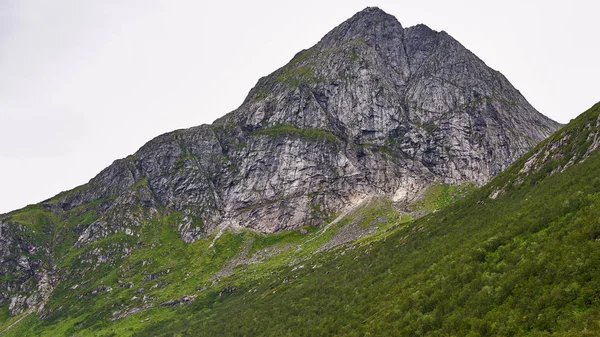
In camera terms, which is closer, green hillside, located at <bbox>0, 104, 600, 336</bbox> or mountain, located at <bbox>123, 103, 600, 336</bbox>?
mountain, located at <bbox>123, 103, 600, 336</bbox>

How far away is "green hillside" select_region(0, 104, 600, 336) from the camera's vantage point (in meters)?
35.2

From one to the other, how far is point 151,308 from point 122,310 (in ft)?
57.2

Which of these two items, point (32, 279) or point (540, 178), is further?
point (32, 279)

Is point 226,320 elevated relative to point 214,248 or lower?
lower

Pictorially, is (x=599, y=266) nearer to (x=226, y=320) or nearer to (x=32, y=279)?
(x=226, y=320)

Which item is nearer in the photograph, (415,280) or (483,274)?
(483,274)

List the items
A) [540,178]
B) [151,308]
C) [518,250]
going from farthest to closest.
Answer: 1. [151,308]
2. [540,178]
3. [518,250]

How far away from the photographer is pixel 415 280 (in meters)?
59.8

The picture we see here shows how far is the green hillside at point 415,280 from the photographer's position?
3525 cm

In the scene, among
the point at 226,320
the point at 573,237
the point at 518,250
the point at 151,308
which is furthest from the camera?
the point at 151,308

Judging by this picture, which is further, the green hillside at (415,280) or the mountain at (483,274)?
the green hillside at (415,280)

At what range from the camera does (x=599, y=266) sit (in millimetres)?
30984

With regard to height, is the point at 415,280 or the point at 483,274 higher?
the point at 483,274

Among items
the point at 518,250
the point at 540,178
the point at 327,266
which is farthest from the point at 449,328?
the point at 327,266
